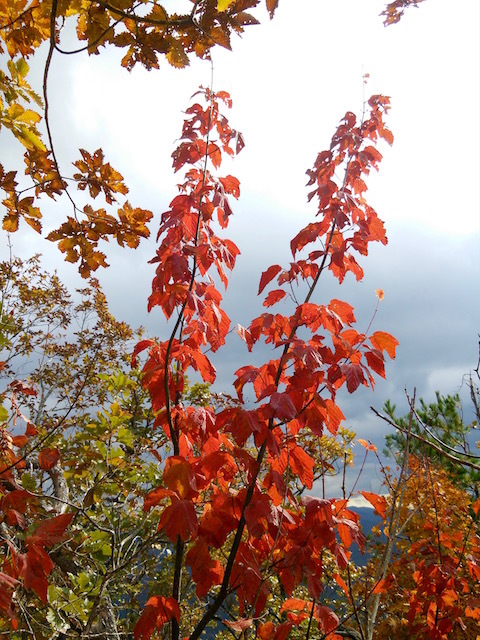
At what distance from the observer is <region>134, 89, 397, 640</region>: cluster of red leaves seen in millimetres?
1628

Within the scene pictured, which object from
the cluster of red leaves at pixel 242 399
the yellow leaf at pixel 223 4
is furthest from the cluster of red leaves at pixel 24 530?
the yellow leaf at pixel 223 4

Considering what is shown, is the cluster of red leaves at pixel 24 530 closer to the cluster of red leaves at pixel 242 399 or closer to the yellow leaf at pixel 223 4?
the cluster of red leaves at pixel 242 399

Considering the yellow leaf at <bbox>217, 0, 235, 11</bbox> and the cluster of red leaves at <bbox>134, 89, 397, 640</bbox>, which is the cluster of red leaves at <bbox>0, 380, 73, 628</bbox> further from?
the yellow leaf at <bbox>217, 0, 235, 11</bbox>

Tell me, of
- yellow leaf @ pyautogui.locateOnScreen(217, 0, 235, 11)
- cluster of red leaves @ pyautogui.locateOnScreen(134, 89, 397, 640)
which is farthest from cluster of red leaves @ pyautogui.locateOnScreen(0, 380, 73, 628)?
yellow leaf @ pyautogui.locateOnScreen(217, 0, 235, 11)

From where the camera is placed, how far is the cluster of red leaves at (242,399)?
5.34 ft

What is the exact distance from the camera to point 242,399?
5.91ft

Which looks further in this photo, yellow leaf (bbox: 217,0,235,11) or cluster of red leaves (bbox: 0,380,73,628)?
cluster of red leaves (bbox: 0,380,73,628)

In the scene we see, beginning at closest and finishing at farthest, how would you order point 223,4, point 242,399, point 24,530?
point 223,4
point 242,399
point 24,530

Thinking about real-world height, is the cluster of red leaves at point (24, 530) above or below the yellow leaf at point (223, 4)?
below

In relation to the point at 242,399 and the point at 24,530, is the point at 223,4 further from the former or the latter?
the point at 24,530

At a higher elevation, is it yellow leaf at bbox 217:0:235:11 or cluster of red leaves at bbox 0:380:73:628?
yellow leaf at bbox 217:0:235:11

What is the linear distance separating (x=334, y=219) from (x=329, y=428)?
1003mm

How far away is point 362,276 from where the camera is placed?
215 cm

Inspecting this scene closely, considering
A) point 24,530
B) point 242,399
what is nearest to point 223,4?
point 242,399
